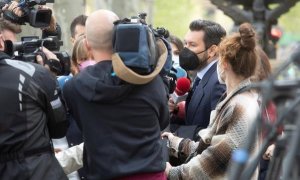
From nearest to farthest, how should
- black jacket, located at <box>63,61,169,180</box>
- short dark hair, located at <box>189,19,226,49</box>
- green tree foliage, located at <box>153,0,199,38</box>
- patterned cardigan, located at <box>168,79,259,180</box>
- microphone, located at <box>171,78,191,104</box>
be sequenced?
black jacket, located at <box>63,61,169,180</box> → patterned cardigan, located at <box>168,79,259,180</box> → microphone, located at <box>171,78,191,104</box> → short dark hair, located at <box>189,19,226,49</box> → green tree foliage, located at <box>153,0,199,38</box>

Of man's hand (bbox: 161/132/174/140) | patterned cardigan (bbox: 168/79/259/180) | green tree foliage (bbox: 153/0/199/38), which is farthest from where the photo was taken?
green tree foliage (bbox: 153/0/199/38)

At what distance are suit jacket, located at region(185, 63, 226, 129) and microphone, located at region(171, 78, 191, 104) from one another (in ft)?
0.83

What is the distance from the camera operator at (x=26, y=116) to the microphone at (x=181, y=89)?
1.87 metres

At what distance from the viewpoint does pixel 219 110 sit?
4.65m

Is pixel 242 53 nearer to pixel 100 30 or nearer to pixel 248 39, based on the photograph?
pixel 248 39

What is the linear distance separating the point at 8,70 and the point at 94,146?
67 centimetres

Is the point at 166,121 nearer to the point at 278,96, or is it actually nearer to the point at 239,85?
the point at 239,85

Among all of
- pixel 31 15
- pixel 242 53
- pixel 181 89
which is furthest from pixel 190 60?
pixel 31 15

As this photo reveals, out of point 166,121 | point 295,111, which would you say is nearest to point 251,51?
point 166,121

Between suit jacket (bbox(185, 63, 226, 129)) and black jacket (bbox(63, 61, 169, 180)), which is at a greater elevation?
black jacket (bbox(63, 61, 169, 180))

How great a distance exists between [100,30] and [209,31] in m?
2.04

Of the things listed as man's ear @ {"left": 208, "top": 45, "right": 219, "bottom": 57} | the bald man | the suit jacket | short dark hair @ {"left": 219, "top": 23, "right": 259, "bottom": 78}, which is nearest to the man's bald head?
the bald man

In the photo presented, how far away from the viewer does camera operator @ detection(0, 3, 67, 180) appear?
4.17m

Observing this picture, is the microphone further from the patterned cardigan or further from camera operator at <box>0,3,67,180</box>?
camera operator at <box>0,3,67,180</box>
